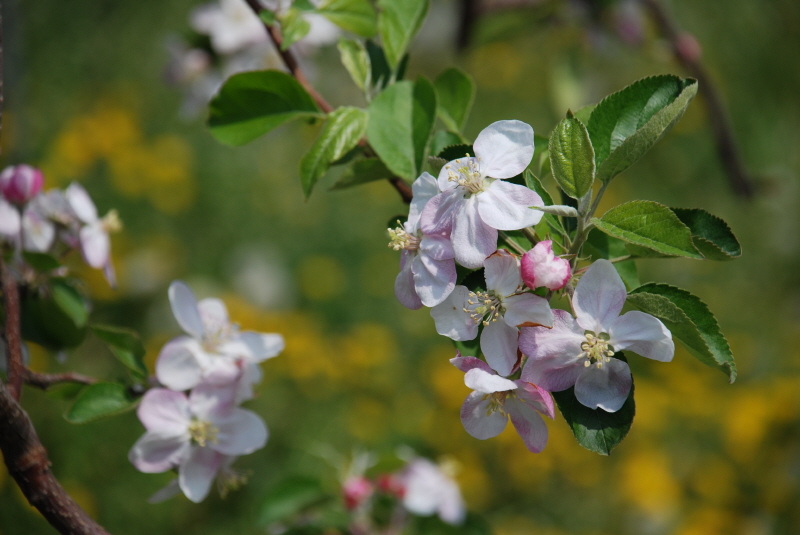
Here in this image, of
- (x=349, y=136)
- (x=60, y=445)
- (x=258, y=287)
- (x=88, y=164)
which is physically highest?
(x=349, y=136)

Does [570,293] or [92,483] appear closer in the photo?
[570,293]

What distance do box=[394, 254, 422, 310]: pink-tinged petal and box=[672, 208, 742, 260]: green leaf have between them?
0.77 ft

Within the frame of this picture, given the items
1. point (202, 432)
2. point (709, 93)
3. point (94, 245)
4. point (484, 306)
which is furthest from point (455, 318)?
point (709, 93)

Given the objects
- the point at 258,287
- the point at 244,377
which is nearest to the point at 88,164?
the point at 258,287

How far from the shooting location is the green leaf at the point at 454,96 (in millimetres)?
715

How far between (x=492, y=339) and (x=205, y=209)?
2.64 metres

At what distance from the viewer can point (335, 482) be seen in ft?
4.14

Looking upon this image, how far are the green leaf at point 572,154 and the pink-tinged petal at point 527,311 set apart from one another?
102mm

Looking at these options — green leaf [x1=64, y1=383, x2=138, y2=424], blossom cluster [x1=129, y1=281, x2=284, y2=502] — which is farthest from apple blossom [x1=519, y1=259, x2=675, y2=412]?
green leaf [x1=64, y1=383, x2=138, y2=424]

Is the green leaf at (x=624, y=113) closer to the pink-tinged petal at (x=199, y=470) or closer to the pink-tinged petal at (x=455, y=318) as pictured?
the pink-tinged petal at (x=455, y=318)

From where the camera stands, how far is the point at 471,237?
524mm

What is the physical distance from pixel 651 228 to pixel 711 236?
7cm

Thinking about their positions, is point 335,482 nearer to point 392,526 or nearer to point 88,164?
point 392,526

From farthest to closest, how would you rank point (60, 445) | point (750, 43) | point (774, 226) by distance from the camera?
point (750, 43)
point (774, 226)
point (60, 445)
